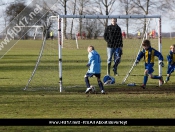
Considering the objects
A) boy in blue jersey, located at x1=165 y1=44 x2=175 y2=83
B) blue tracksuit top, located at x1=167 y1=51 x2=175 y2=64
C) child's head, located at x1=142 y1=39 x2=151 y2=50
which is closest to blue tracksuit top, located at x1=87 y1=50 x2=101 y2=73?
child's head, located at x1=142 y1=39 x2=151 y2=50

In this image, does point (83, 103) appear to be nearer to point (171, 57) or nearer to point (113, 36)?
point (171, 57)

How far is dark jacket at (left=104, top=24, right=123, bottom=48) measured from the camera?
17.1 metres

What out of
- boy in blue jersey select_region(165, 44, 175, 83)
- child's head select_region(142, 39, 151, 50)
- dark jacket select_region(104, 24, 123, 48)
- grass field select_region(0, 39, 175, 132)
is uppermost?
dark jacket select_region(104, 24, 123, 48)

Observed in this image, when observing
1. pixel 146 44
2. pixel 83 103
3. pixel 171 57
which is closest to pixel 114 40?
pixel 171 57

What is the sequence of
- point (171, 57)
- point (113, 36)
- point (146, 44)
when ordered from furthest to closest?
point (113, 36) → point (171, 57) → point (146, 44)

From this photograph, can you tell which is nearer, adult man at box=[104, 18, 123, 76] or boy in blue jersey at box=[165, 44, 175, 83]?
boy in blue jersey at box=[165, 44, 175, 83]

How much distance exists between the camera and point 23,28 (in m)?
8.30

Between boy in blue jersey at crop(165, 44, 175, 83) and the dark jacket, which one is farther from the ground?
the dark jacket

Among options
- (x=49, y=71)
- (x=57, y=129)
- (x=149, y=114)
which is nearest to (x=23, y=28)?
(x=57, y=129)

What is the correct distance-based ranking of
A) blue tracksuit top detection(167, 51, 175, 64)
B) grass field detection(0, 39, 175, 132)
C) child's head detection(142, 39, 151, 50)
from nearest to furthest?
grass field detection(0, 39, 175, 132) → child's head detection(142, 39, 151, 50) → blue tracksuit top detection(167, 51, 175, 64)

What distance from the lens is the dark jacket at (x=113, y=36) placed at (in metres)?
17.1

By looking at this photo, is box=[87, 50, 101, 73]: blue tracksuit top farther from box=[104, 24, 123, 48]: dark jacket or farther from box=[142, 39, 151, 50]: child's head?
box=[104, 24, 123, 48]: dark jacket

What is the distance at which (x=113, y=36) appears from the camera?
57.1ft

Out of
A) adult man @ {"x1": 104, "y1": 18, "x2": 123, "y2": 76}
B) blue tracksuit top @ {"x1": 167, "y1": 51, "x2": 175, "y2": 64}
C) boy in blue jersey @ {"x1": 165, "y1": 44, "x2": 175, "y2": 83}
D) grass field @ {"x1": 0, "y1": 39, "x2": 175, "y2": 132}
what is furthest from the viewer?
adult man @ {"x1": 104, "y1": 18, "x2": 123, "y2": 76}
